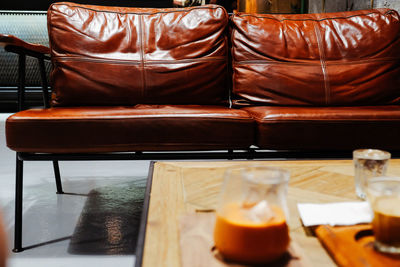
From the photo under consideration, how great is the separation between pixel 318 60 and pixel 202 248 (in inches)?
65.5

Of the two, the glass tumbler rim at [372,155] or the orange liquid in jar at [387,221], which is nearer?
the orange liquid in jar at [387,221]

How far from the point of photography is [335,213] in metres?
0.61

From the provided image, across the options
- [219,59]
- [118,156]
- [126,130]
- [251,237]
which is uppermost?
[219,59]

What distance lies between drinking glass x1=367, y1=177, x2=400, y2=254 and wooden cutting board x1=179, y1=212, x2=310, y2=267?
105 mm

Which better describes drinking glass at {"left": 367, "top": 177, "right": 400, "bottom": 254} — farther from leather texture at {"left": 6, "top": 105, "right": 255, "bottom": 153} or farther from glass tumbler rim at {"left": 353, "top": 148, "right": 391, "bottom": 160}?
leather texture at {"left": 6, "top": 105, "right": 255, "bottom": 153}

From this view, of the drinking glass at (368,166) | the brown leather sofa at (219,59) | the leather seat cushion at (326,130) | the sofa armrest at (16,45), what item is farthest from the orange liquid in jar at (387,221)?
the sofa armrest at (16,45)

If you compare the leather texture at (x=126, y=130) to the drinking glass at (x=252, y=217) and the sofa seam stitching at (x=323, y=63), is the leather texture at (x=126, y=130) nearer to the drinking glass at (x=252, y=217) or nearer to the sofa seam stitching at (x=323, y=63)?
the sofa seam stitching at (x=323, y=63)

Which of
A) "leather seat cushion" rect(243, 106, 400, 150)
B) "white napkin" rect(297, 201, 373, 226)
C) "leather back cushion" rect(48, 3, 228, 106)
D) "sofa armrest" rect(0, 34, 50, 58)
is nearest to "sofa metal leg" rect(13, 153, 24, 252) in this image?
"sofa armrest" rect(0, 34, 50, 58)

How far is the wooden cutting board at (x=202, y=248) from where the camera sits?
1.55ft

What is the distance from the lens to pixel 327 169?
3.04 ft

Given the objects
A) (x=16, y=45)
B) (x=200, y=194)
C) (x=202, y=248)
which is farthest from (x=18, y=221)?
(x=202, y=248)

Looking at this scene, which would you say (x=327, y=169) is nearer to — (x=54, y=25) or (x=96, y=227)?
(x=96, y=227)

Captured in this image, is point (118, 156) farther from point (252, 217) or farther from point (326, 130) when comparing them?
point (252, 217)

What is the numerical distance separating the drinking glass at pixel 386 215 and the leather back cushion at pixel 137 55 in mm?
1427
